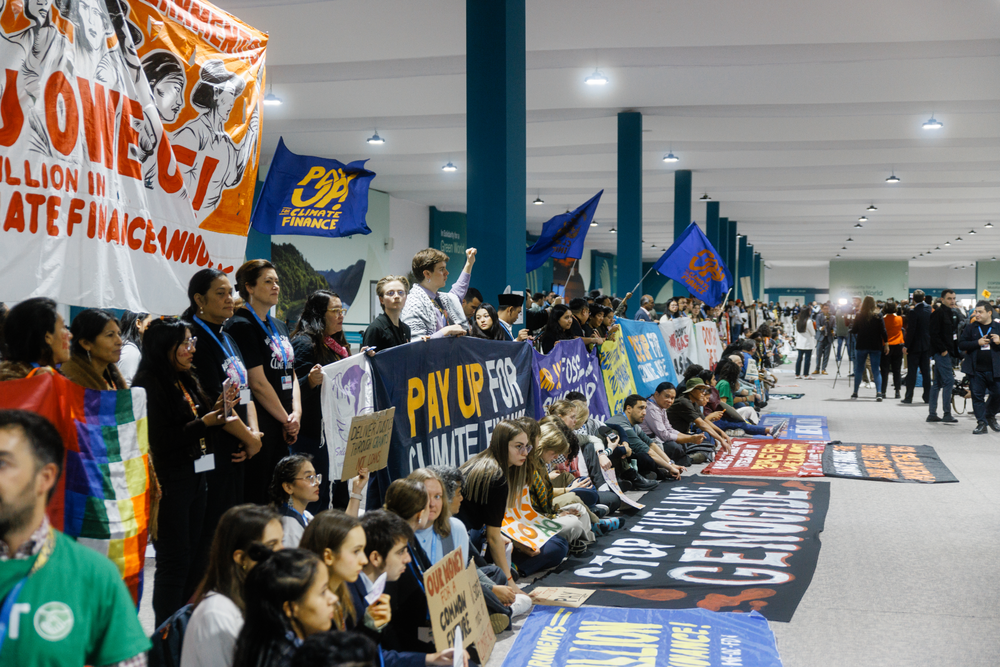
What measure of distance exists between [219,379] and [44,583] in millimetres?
2127

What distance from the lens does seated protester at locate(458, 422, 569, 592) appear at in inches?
189

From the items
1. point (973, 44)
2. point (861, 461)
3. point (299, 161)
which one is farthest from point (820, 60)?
point (299, 161)

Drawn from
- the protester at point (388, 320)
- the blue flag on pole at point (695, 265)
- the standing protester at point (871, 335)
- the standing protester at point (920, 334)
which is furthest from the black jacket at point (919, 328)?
the protester at point (388, 320)

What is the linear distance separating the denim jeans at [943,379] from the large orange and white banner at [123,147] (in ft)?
38.3

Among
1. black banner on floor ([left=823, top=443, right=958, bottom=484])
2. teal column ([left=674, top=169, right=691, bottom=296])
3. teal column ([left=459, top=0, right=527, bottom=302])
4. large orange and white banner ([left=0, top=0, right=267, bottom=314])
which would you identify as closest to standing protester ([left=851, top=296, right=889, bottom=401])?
teal column ([left=674, top=169, right=691, bottom=296])

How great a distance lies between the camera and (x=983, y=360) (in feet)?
37.6

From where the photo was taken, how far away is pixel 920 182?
772 inches

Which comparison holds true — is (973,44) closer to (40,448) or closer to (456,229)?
(40,448)

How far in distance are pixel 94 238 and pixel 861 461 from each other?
8.76 meters

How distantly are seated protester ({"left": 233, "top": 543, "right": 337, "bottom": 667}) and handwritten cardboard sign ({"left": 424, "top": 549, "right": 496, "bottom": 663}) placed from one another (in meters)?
0.79

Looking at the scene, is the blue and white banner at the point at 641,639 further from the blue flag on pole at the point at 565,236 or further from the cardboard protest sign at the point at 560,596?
the blue flag on pole at the point at 565,236

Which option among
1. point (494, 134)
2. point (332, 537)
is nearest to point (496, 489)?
point (332, 537)

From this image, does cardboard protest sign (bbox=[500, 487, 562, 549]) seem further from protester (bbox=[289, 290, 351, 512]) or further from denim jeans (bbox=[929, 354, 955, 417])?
denim jeans (bbox=[929, 354, 955, 417])

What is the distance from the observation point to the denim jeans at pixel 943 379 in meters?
12.6
